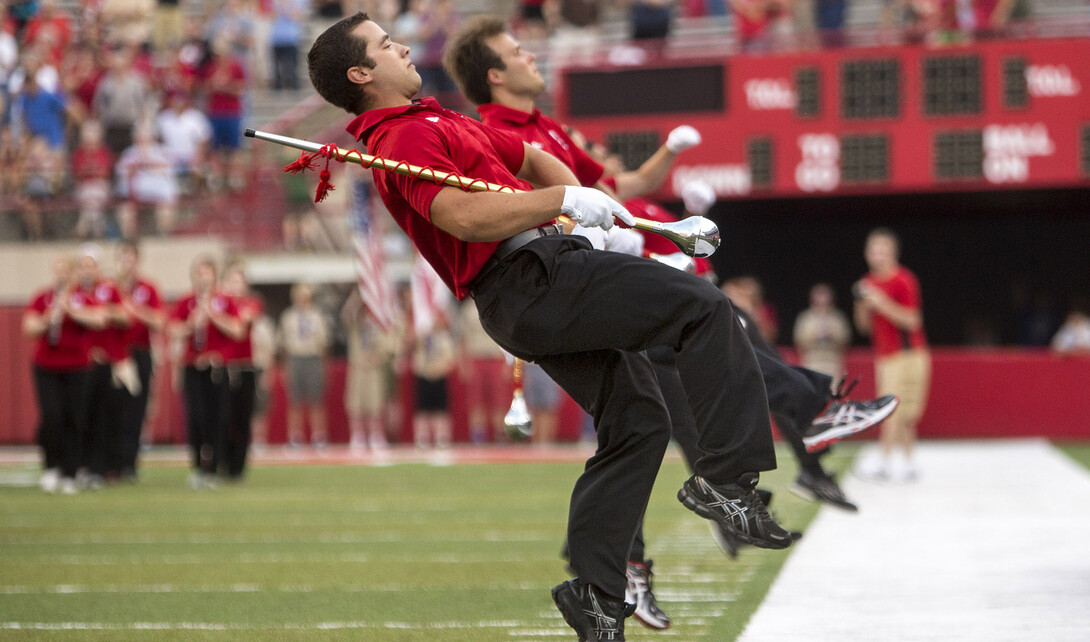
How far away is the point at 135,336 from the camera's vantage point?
512 inches

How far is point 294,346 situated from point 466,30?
1202 centimetres

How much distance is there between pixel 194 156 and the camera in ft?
63.6

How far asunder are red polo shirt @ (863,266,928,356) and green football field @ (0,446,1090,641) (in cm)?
144

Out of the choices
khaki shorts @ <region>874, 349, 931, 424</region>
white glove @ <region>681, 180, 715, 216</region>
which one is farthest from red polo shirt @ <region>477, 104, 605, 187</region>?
khaki shorts @ <region>874, 349, 931, 424</region>

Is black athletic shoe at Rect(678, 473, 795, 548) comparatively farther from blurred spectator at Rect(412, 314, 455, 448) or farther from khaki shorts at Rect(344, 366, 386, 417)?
khaki shorts at Rect(344, 366, 386, 417)

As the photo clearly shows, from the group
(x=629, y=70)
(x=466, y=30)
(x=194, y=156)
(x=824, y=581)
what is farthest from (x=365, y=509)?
(x=194, y=156)

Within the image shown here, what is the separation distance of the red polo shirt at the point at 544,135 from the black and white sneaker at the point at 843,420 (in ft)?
4.52

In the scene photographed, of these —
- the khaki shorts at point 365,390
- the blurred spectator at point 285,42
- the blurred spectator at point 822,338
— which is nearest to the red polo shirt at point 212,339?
the khaki shorts at point 365,390

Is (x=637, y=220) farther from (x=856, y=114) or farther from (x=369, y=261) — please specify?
(x=856, y=114)

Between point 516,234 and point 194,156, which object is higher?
point 516,234

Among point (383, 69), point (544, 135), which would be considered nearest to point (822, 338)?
point (544, 135)

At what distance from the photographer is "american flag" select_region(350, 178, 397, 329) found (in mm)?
15430

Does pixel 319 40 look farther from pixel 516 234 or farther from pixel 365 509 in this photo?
Result: pixel 365 509

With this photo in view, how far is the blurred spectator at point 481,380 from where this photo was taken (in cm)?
1748
